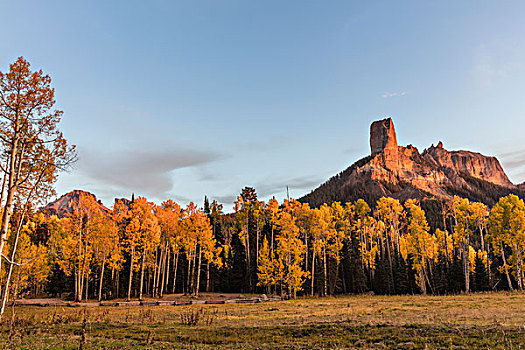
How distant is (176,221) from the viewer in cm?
4316

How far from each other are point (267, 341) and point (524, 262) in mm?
47549

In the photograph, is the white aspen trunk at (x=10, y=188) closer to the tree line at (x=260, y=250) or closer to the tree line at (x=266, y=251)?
the tree line at (x=260, y=250)

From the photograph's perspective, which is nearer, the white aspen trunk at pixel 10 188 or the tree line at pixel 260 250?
the white aspen trunk at pixel 10 188

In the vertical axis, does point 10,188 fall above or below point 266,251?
above

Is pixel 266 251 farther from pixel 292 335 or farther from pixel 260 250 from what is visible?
pixel 292 335

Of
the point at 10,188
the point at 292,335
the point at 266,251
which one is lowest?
the point at 292,335

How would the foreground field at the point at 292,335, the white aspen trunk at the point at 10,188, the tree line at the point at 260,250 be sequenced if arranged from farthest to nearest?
the tree line at the point at 260,250 < the foreground field at the point at 292,335 < the white aspen trunk at the point at 10,188

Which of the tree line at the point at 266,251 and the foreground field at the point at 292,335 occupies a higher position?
the tree line at the point at 266,251

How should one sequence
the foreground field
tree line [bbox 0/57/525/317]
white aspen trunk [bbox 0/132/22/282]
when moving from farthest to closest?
tree line [bbox 0/57/525/317] < the foreground field < white aspen trunk [bbox 0/132/22/282]

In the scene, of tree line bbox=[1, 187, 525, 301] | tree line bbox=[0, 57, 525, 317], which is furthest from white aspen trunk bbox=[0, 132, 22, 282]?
tree line bbox=[1, 187, 525, 301]

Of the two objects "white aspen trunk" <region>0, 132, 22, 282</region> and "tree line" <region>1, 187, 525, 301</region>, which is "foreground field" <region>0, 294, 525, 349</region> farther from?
"tree line" <region>1, 187, 525, 301</region>

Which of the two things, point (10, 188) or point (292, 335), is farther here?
A: point (292, 335)

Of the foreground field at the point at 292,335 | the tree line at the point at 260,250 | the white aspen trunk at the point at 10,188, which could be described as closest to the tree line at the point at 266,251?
the tree line at the point at 260,250

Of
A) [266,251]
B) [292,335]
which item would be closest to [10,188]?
[292,335]
